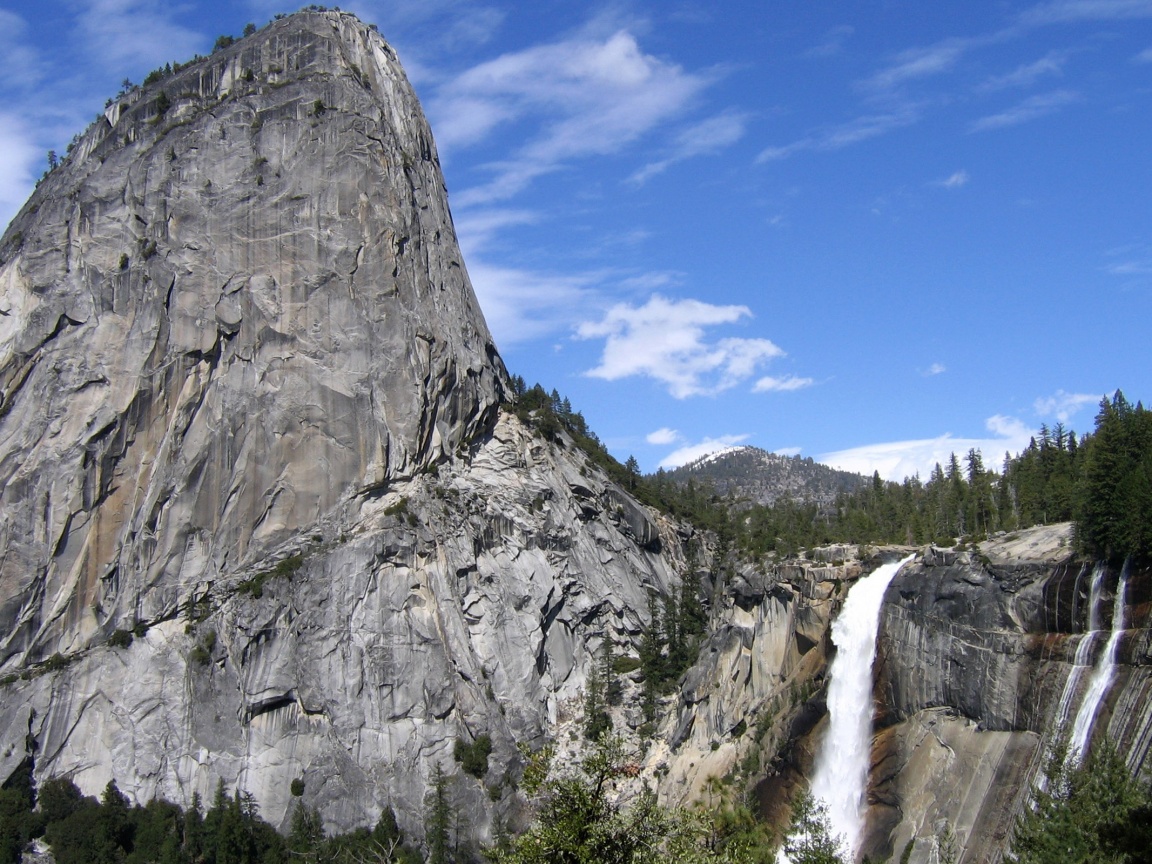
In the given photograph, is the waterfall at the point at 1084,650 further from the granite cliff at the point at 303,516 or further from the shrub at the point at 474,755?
the shrub at the point at 474,755

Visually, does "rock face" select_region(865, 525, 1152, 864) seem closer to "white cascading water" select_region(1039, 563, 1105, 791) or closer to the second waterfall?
"white cascading water" select_region(1039, 563, 1105, 791)

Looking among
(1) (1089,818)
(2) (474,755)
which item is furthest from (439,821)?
(1) (1089,818)

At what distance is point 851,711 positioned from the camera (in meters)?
59.6

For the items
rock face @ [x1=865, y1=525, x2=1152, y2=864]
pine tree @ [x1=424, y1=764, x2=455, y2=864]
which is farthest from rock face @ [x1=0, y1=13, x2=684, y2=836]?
rock face @ [x1=865, y1=525, x2=1152, y2=864]

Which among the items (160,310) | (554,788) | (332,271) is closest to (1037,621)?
(554,788)

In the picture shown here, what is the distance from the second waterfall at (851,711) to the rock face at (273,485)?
22.6m

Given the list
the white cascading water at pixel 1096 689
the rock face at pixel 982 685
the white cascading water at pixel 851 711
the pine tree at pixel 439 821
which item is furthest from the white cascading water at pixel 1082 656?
the pine tree at pixel 439 821

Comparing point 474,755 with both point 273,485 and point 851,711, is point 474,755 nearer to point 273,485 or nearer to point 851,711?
point 273,485

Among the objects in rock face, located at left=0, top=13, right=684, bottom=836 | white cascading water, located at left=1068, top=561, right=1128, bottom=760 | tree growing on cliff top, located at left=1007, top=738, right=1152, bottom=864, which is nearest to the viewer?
tree growing on cliff top, located at left=1007, top=738, right=1152, bottom=864

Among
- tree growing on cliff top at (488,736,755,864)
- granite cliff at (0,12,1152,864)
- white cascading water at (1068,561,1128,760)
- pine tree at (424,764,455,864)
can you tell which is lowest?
pine tree at (424,764,455,864)

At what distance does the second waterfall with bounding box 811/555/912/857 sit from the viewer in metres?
56.5

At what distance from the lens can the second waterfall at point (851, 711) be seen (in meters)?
56.5

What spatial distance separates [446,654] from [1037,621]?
3930 cm

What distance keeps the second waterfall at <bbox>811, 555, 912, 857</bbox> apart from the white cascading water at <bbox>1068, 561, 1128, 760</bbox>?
40.1 ft
